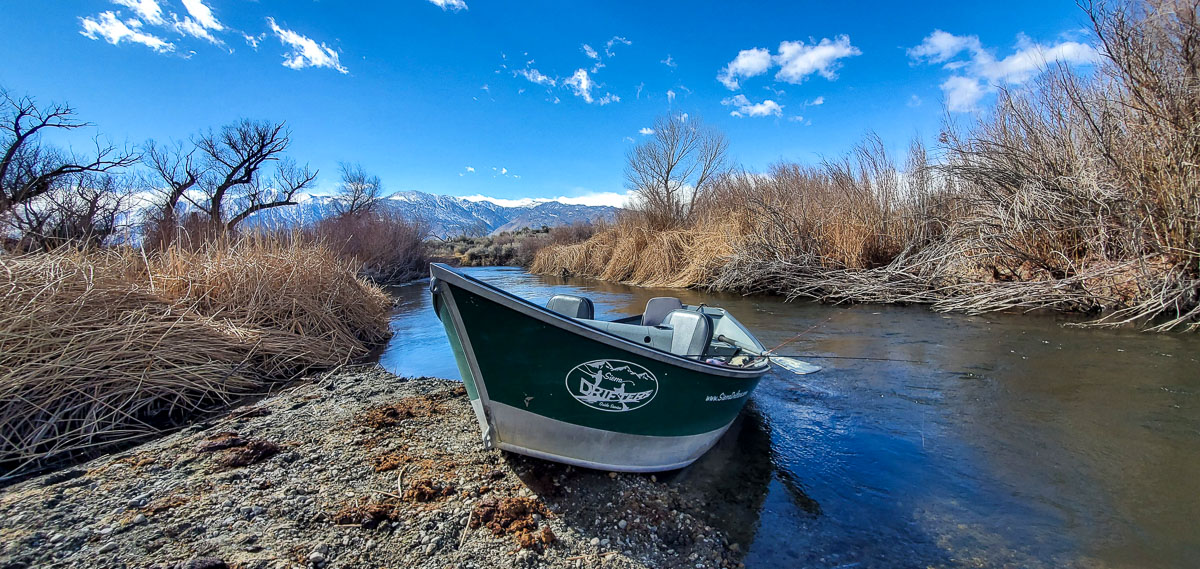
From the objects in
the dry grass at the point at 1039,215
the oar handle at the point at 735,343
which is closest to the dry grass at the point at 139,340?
the oar handle at the point at 735,343

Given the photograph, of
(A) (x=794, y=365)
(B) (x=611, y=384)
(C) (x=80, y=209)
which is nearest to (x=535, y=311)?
(B) (x=611, y=384)

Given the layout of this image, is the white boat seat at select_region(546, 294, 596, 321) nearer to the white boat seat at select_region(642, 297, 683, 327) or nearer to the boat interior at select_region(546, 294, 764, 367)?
the boat interior at select_region(546, 294, 764, 367)

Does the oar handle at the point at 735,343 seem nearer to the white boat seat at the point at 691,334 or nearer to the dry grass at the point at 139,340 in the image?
the white boat seat at the point at 691,334

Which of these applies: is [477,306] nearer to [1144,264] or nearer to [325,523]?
[325,523]

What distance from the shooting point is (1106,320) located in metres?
7.09

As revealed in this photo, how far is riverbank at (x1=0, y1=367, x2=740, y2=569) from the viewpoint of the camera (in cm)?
218

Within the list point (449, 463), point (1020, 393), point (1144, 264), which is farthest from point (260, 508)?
point (1144, 264)

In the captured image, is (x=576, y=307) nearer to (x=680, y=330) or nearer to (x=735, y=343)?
(x=680, y=330)

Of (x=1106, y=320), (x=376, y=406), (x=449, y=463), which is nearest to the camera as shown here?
(x=449, y=463)

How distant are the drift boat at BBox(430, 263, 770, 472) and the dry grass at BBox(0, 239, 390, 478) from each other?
10.1 feet

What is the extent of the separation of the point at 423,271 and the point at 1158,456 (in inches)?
1115

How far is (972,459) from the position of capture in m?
3.41

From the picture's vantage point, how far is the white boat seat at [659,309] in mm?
4855

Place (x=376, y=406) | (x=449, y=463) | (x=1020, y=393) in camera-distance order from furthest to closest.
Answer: (x=1020, y=393), (x=376, y=406), (x=449, y=463)
